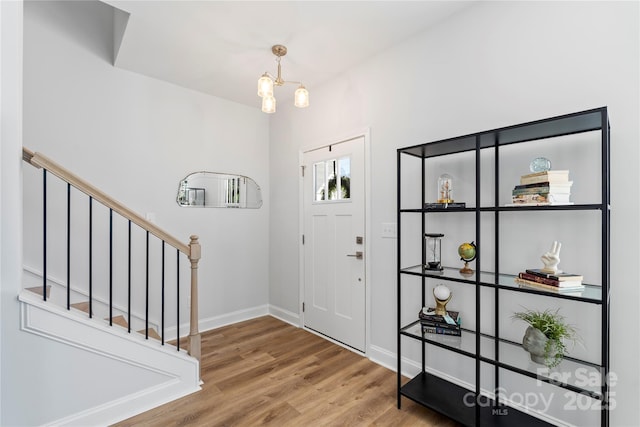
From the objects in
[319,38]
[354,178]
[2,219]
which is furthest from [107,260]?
[319,38]

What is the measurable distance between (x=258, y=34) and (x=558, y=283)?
8.37 ft

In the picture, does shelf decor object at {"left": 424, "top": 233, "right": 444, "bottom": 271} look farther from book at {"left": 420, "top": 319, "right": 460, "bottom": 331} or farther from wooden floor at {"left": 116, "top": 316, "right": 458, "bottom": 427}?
wooden floor at {"left": 116, "top": 316, "right": 458, "bottom": 427}

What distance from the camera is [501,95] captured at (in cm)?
191

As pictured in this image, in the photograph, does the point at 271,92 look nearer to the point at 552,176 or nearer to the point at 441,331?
the point at 552,176

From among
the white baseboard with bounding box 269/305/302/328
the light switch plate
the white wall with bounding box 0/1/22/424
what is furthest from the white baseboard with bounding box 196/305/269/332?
the light switch plate

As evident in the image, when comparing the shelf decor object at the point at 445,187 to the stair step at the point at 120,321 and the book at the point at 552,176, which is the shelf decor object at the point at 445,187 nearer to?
the book at the point at 552,176

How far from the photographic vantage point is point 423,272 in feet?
6.54

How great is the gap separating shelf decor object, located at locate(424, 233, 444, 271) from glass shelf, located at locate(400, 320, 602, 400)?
0.46 m

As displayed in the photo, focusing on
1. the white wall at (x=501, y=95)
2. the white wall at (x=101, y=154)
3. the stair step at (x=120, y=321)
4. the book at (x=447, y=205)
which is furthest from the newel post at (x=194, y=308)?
the book at (x=447, y=205)

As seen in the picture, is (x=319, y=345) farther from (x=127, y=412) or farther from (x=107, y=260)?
(x=107, y=260)

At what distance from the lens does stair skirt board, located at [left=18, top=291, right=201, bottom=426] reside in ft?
5.49

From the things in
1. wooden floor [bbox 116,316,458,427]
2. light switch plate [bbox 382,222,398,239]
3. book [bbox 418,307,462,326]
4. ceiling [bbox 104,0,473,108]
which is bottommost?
wooden floor [bbox 116,316,458,427]

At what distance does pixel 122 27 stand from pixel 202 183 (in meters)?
1.54

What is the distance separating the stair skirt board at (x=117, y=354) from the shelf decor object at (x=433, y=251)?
6.26ft
